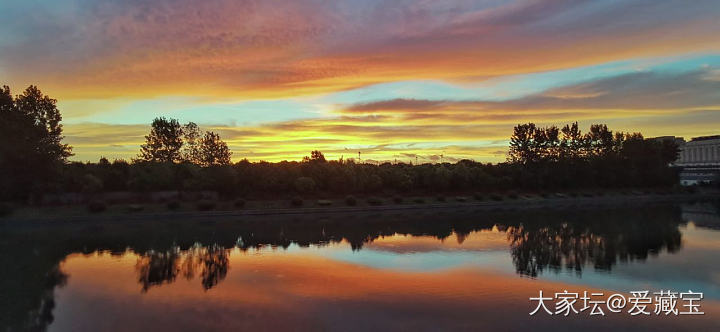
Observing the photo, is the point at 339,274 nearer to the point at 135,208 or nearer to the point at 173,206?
the point at 173,206

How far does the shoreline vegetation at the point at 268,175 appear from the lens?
143 feet

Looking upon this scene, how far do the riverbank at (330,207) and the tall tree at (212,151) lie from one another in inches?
601

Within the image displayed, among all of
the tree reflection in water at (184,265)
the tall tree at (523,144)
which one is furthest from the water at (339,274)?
the tall tree at (523,144)

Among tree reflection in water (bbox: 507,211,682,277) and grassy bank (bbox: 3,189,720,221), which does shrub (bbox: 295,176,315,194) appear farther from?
tree reflection in water (bbox: 507,211,682,277)

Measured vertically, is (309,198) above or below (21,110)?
below

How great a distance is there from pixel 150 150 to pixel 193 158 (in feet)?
17.7

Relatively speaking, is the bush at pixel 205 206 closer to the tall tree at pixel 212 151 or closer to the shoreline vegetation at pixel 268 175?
the shoreline vegetation at pixel 268 175

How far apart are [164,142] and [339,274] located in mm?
49658

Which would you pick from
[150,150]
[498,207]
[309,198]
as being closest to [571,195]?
[498,207]

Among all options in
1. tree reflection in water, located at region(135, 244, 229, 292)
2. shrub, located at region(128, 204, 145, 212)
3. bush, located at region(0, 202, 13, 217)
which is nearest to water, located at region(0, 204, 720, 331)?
tree reflection in water, located at region(135, 244, 229, 292)

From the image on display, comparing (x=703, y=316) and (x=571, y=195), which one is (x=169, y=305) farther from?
(x=571, y=195)

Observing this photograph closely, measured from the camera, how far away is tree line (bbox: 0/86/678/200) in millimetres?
43625

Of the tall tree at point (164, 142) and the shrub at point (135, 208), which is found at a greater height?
the tall tree at point (164, 142)

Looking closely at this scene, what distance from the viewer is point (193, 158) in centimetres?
6300
